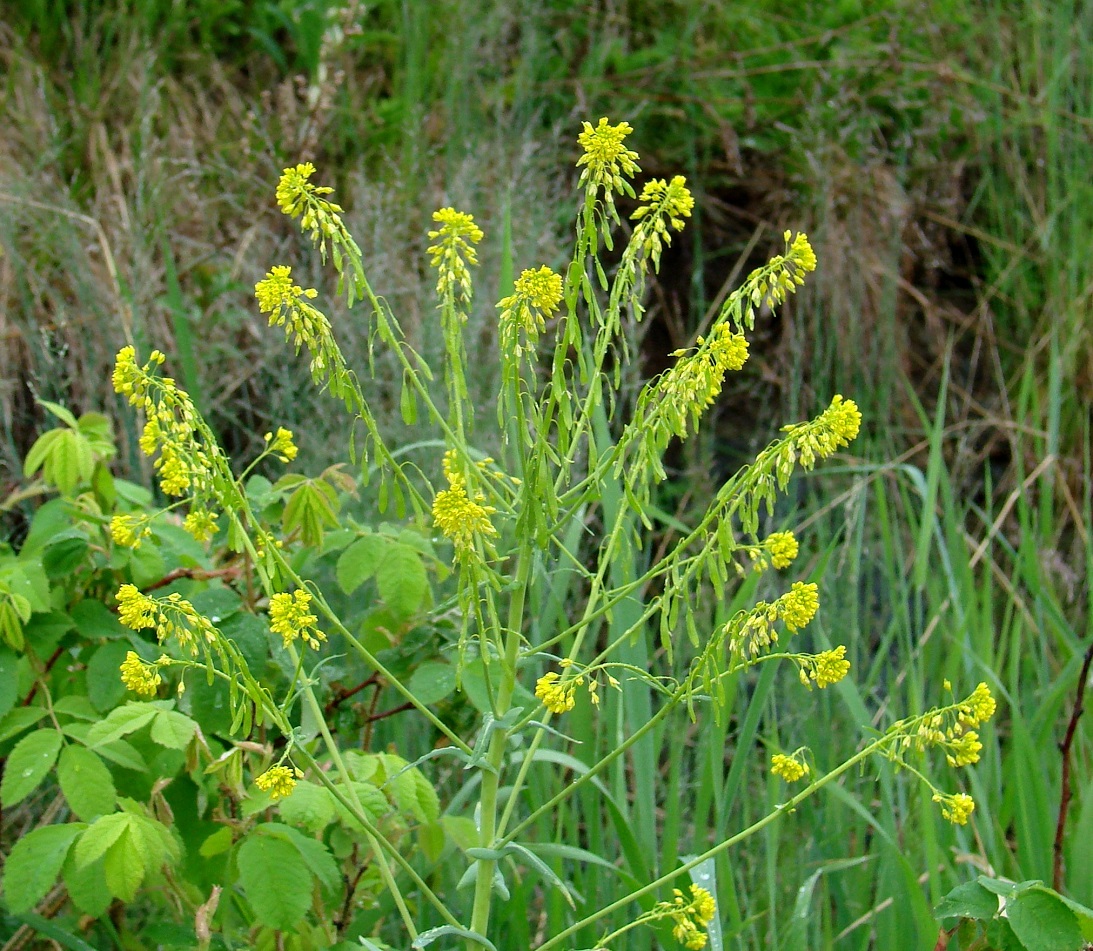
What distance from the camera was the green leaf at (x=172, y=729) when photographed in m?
1.47

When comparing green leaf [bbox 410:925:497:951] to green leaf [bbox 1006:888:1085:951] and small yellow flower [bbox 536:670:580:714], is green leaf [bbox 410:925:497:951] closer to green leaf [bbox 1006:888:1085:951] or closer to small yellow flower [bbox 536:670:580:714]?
small yellow flower [bbox 536:670:580:714]

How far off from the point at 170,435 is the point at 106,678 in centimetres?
61

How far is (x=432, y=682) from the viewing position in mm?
1669

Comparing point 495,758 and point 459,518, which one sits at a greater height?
point 459,518

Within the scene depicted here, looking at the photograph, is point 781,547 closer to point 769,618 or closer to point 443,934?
point 769,618

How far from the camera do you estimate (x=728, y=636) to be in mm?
1256

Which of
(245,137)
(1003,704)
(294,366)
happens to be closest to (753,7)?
(245,137)

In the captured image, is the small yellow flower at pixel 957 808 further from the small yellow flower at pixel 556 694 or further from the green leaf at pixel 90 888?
the green leaf at pixel 90 888

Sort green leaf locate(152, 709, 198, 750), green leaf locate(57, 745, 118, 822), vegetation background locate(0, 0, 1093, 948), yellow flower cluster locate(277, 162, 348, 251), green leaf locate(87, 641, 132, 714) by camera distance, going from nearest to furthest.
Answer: yellow flower cluster locate(277, 162, 348, 251) → green leaf locate(152, 709, 198, 750) → green leaf locate(57, 745, 118, 822) → green leaf locate(87, 641, 132, 714) → vegetation background locate(0, 0, 1093, 948)

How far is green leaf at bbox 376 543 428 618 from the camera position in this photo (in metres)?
1.74

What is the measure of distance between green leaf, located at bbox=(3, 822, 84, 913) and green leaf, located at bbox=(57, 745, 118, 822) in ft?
0.09

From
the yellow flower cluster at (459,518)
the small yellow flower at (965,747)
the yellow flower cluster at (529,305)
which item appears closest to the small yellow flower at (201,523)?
the yellow flower cluster at (459,518)

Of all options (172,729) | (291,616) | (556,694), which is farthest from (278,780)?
(172,729)

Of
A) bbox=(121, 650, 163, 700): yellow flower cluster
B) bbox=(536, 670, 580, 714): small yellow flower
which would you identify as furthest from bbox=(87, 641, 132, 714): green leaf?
bbox=(536, 670, 580, 714): small yellow flower
